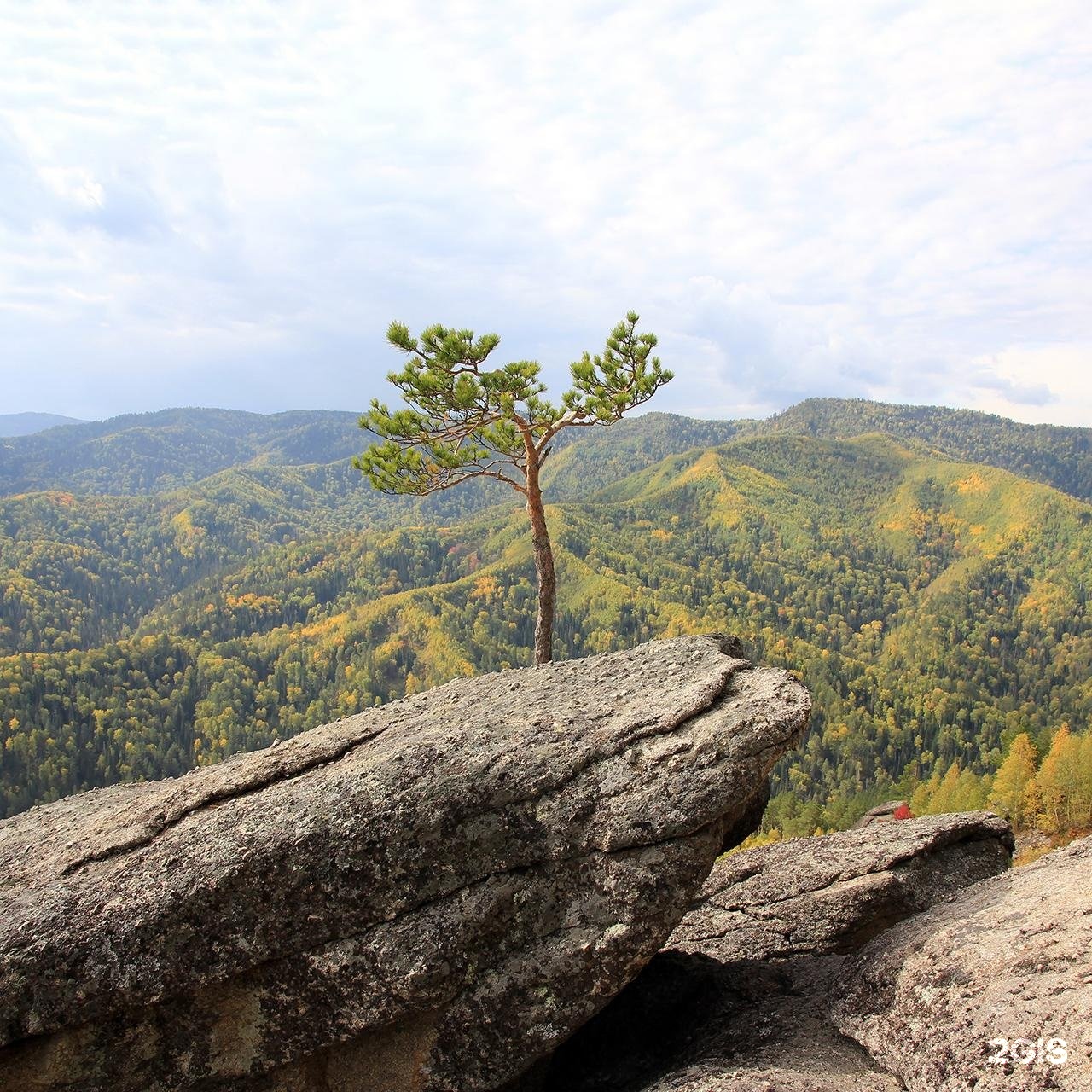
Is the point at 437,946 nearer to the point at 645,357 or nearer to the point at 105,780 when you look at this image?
the point at 645,357

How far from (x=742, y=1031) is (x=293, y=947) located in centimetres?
743

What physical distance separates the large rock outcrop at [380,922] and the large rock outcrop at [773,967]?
Result: 241 cm

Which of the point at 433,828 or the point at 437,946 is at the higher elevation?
the point at 433,828

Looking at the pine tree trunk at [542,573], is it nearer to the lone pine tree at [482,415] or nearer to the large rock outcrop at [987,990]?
the lone pine tree at [482,415]

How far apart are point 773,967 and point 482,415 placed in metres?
15.6

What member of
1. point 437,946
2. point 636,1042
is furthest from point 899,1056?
point 437,946

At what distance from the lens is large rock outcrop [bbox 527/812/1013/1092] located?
35.2ft

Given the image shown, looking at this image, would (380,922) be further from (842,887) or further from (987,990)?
(842,887)

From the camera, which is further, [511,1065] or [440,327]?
[440,327]

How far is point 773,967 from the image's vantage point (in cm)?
1414

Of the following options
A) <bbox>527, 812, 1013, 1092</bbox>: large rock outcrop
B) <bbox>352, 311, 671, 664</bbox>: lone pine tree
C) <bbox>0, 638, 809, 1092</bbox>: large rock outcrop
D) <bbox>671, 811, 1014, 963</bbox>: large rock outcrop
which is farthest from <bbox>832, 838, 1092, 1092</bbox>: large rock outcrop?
<bbox>352, 311, 671, 664</bbox>: lone pine tree

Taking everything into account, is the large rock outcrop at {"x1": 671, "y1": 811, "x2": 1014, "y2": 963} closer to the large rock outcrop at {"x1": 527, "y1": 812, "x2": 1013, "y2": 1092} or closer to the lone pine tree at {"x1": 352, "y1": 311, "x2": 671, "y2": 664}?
the large rock outcrop at {"x1": 527, "y1": 812, "x2": 1013, "y2": 1092}

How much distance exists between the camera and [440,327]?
19.8m

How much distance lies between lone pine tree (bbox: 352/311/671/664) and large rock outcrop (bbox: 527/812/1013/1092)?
8.26 meters
